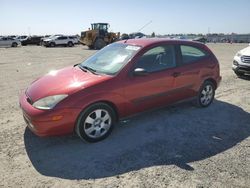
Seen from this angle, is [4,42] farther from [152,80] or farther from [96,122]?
[96,122]

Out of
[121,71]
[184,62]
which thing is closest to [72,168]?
[121,71]

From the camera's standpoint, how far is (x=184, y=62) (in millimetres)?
5738

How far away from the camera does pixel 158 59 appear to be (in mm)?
5363

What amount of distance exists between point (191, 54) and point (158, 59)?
1.04 meters

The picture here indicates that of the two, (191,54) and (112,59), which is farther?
(191,54)

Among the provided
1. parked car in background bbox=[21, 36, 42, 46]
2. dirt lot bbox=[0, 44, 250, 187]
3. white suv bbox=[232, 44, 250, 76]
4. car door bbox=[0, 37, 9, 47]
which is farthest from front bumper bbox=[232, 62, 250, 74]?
parked car in background bbox=[21, 36, 42, 46]

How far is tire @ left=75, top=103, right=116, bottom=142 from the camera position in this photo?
14.2ft

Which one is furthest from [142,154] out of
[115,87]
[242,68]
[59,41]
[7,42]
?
[7,42]

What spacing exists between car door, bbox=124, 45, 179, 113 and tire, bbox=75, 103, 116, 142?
1.59 ft

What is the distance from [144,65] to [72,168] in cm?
229

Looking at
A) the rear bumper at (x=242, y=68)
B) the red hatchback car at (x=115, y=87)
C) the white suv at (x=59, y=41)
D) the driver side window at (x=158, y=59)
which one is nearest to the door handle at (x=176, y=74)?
the red hatchback car at (x=115, y=87)

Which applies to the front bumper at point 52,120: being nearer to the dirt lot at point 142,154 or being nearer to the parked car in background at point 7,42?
the dirt lot at point 142,154

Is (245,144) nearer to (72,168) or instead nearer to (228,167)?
(228,167)

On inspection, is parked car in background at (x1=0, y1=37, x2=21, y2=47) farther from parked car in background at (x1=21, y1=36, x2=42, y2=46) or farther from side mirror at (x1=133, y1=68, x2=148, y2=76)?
side mirror at (x1=133, y1=68, x2=148, y2=76)
